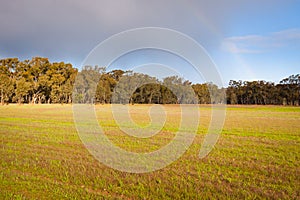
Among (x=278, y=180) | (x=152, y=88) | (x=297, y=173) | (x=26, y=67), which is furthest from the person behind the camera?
(x=26, y=67)

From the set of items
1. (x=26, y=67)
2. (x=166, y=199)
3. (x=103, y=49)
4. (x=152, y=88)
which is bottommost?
(x=166, y=199)

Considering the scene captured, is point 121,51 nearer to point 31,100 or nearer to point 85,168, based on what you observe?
point 85,168

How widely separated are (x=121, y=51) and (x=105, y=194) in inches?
280

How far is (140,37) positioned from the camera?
458 inches

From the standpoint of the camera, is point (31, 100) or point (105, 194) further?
point (31, 100)

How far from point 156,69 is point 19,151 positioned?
7.39 m

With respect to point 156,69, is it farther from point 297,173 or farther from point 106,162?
point 297,173

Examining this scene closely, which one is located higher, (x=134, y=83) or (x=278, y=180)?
(x=134, y=83)

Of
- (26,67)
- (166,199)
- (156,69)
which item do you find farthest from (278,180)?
(26,67)

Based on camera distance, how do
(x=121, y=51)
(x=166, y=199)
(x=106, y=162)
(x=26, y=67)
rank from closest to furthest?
(x=166, y=199) → (x=106, y=162) → (x=121, y=51) → (x=26, y=67)

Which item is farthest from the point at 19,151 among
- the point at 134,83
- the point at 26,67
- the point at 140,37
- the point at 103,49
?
the point at 26,67

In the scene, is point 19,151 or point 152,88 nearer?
point 19,151

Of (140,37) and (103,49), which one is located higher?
(140,37)

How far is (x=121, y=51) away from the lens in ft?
36.9
